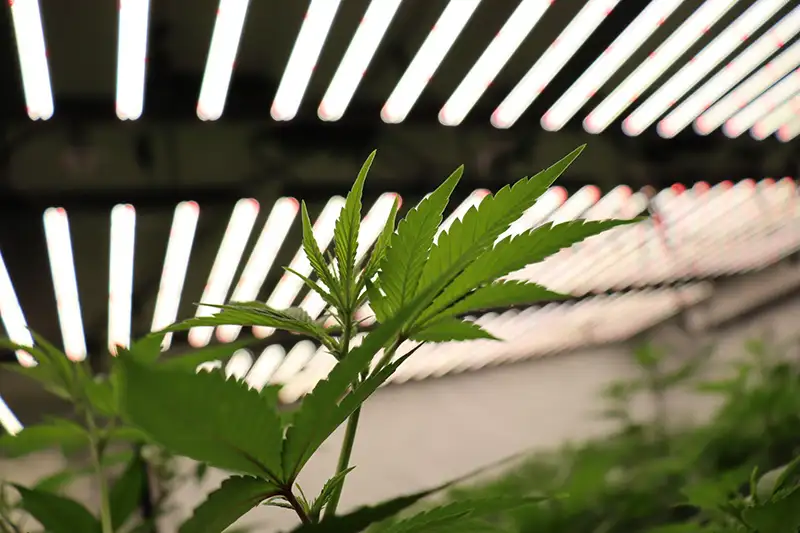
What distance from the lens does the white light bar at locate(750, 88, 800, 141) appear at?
5.10 ft

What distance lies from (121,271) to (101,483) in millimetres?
1471

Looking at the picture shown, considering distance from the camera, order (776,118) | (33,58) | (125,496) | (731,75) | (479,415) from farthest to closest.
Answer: (479,415) → (776,118) → (731,75) → (33,58) → (125,496)

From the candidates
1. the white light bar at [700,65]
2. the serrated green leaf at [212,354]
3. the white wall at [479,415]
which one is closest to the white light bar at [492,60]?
the white light bar at [700,65]

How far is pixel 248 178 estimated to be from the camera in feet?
3.76

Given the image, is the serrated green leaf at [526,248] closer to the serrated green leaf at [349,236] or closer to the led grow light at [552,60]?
the serrated green leaf at [349,236]

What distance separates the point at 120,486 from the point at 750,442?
81 centimetres

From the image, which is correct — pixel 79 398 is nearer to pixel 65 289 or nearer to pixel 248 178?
pixel 248 178

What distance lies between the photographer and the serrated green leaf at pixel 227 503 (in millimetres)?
213

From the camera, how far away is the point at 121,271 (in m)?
1.73

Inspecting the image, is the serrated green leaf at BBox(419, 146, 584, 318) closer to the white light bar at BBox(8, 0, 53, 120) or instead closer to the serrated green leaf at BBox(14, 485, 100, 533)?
the serrated green leaf at BBox(14, 485, 100, 533)

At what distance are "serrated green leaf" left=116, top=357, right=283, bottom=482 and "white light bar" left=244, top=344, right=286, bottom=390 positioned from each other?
8.54ft

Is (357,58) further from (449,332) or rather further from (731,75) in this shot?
(449,332)

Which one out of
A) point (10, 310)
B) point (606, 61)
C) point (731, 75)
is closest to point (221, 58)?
point (606, 61)

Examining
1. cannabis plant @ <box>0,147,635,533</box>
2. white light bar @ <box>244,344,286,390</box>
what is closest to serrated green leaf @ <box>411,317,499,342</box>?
cannabis plant @ <box>0,147,635,533</box>
